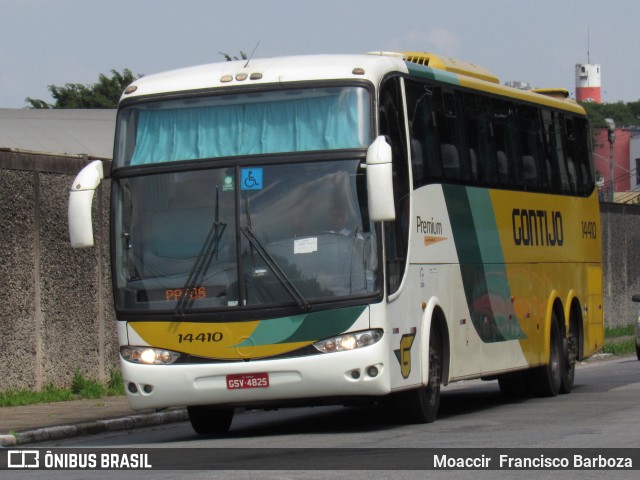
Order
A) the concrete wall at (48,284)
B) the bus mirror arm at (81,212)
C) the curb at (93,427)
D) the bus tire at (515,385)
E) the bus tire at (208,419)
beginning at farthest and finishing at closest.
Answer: the bus tire at (515,385) < the concrete wall at (48,284) < the bus tire at (208,419) < the curb at (93,427) < the bus mirror arm at (81,212)

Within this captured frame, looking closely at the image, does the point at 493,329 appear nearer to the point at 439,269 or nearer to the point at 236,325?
the point at 439,269

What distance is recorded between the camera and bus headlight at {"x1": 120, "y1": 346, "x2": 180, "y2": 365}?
13438mm

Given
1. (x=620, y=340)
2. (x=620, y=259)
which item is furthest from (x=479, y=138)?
(x=620, y=259)

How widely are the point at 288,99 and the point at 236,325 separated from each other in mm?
2280

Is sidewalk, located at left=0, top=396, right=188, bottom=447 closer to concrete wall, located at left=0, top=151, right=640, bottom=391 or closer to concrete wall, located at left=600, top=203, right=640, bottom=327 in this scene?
concrete wall, located at left=0, top=151, right=640, bottom=391

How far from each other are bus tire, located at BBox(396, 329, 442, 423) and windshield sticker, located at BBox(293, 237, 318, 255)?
6.78 ft

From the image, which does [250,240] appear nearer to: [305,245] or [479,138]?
[305,245]

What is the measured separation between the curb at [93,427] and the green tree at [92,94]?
5976 cm

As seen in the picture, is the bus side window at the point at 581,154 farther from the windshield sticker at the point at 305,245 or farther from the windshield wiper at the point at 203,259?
the windshield wiper at the point at 203,259

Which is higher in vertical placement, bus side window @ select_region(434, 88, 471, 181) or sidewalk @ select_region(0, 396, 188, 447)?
bus side window @ select_region(434, 88, 471, 181)

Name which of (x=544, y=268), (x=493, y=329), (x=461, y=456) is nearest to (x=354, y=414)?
(x=493, y=329)

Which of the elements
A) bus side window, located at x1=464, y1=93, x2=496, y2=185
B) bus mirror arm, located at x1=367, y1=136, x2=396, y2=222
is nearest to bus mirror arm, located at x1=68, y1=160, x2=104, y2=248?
bus mirror arm, located at x1=367, y1=136, x2=396, y2=222

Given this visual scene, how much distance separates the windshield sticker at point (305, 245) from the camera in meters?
13.2

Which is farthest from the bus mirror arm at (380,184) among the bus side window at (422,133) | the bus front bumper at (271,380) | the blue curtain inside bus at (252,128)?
the bus side window at (422,133)
